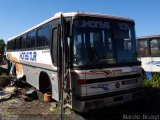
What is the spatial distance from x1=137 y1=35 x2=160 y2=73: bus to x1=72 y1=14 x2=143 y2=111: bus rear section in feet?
22.9

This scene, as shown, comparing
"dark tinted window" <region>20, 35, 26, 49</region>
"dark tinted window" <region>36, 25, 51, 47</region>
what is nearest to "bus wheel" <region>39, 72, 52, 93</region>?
"dark tinted window" <region>36, 25, 51, 47</region>

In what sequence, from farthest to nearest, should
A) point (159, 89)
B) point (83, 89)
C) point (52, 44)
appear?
point (159, 89) → point (52, 44) → point (83, 89)

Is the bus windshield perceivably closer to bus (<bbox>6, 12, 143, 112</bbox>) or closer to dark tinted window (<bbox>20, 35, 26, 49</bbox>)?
bus (<bbox>6, 12, 143, 112</bbox>)

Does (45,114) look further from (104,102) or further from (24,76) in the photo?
(24,76)

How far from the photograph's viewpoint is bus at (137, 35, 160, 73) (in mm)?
15070

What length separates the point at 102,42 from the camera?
7.78m

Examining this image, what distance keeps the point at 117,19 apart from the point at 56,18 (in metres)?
1.90

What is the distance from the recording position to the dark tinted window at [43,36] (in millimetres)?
9273

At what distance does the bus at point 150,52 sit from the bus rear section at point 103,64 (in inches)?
275

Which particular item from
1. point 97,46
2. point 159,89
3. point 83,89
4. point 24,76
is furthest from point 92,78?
point 24,76

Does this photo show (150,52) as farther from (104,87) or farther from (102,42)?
(104,87)

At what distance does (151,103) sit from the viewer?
9.66 m

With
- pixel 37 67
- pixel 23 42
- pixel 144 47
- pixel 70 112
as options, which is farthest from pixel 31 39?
pixel 144 47

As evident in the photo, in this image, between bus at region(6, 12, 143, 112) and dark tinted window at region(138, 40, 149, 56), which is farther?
dark tinted window at region(138, 40, 149, 56)
